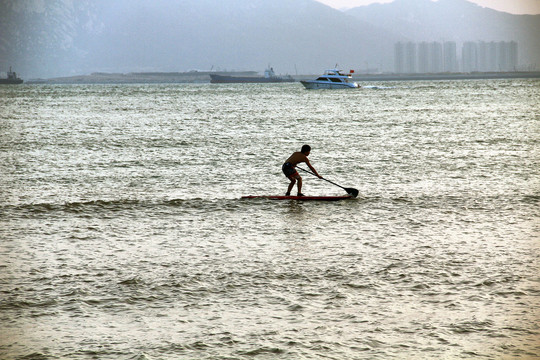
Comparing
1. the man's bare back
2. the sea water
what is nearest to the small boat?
the sea water

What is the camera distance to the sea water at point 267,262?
7855 mm

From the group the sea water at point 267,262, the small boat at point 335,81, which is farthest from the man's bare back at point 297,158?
the small boat at point 335,81

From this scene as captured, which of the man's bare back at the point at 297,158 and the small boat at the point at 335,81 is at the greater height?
the small boat at the point at 335,81

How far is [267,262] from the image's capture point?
440 inches

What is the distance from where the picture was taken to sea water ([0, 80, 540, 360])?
7.86 m

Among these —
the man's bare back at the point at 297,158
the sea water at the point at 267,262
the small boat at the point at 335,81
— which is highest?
the small boat at the point at 335,81

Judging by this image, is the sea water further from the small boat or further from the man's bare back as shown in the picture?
the small boat

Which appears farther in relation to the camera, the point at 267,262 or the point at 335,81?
the point at 335,81

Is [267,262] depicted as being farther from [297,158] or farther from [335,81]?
[335,81]

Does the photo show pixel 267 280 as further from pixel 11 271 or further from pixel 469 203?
pixel 469 203

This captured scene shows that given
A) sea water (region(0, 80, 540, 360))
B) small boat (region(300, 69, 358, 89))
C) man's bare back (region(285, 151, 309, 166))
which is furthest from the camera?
small boat (region(300, 69, 358, 89))

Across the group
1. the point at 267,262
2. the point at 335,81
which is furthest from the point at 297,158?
the point at 335,81

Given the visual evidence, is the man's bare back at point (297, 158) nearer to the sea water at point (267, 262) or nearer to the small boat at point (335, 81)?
the sea water at point (267, 262)

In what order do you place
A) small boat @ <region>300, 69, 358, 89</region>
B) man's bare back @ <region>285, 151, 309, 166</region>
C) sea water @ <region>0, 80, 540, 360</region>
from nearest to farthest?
1. sea water @ <region>0, 80, 540, 360</region>
2. man's bare back @ <region>285, 151, 309, 166</region>
3. small boat @ <region>300, 69, 358, 89</region>
